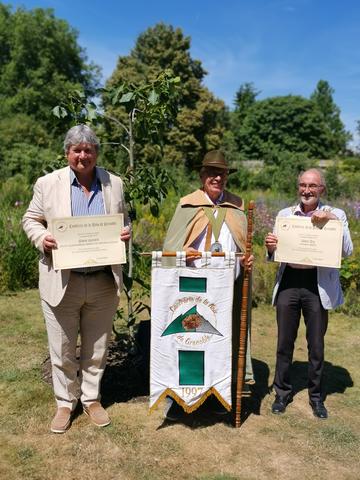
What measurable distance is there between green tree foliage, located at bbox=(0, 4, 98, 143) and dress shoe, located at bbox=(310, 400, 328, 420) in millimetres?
28183

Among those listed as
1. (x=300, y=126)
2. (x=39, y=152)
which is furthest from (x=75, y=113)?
(x=300, y=126)

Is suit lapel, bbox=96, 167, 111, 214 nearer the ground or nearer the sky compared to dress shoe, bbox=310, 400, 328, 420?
nearer the sky

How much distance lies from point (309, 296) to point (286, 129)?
42659 millimetres

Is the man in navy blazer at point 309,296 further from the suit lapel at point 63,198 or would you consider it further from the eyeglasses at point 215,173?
the suit lapel at point 63,198

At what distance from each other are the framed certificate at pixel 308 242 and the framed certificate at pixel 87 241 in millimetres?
1256

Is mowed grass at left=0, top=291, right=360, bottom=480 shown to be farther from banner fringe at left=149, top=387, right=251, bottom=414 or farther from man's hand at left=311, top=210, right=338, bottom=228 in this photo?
man's hand at left=311, top=210, right=338, bottom=228

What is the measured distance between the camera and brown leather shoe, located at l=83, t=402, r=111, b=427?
3.67 meters

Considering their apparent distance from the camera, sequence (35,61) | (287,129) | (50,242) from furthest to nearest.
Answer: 1. (287,129)
2. (35,61)
3. (50,242)

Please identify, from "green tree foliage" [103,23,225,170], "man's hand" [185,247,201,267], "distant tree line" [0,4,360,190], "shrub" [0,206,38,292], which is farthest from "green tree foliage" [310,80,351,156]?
"man's hand" [185,247,201,267]

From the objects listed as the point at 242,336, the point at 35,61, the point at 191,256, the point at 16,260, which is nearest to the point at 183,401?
the point at 242,336

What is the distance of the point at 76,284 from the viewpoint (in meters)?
3.41

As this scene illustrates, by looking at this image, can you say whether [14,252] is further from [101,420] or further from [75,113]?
[101,420]

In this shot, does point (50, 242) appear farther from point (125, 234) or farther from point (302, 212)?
point (302, 212)

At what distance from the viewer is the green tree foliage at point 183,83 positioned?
24.6 meters
